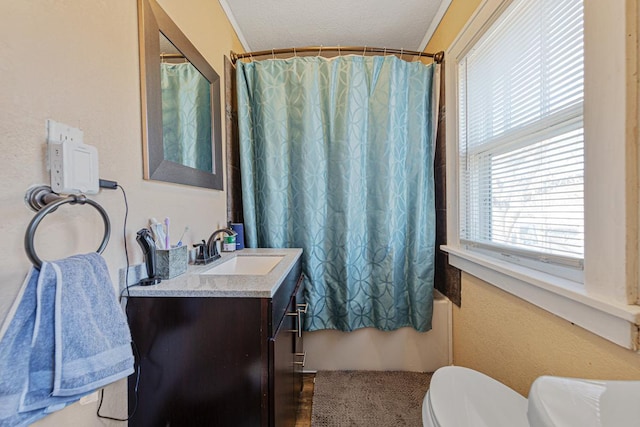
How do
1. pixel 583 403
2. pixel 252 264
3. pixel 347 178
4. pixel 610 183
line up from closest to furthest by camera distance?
pixel 583 403 < pixel 610 183 < pixel 252 264 < pixel 347 178

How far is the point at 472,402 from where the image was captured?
0.87m

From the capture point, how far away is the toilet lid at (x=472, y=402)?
2.62 feet

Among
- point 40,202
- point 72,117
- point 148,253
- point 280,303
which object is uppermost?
point 72,117

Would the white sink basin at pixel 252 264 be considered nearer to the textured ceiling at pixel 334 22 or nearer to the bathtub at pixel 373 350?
the bathtub at pixel 373 350

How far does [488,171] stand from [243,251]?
4.84ft

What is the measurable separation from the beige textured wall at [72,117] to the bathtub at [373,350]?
1.20 meters

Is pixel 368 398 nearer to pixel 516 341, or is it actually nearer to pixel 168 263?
pixel 516 341

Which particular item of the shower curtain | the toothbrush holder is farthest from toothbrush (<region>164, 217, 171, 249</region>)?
the shower curtain

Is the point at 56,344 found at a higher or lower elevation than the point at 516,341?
higher

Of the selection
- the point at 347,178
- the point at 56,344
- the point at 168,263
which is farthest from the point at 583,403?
the point at 347,178

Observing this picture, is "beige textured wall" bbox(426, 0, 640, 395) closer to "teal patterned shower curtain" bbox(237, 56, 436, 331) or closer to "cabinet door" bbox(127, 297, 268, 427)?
"teal patterned shower curtain" bbox(237, 56, 436, 331)

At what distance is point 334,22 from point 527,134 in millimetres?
1479

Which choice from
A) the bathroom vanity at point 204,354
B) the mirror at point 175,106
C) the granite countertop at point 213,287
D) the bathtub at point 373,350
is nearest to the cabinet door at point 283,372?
the bathroom vanity at point 204,354

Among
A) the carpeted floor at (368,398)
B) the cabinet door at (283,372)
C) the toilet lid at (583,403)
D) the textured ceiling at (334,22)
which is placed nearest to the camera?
the toilet lid at (583,403)
